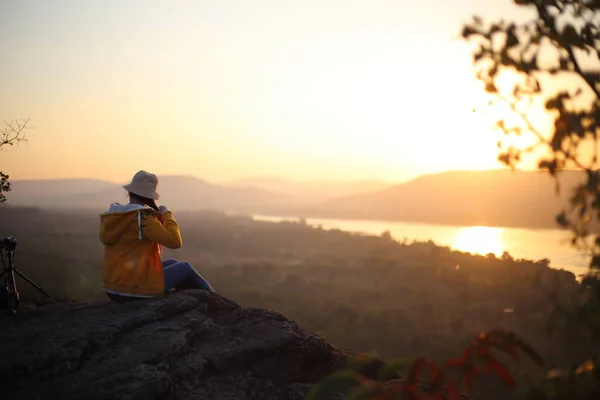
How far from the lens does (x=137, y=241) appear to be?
639 cm

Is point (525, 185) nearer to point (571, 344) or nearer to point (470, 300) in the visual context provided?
point (470, 300)

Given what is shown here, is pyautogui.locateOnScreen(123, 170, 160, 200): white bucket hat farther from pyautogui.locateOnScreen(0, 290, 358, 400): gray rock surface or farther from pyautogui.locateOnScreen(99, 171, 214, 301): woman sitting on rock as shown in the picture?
pyautogui.locateOnScreen(0, 290, 358, 400): gray rock surface

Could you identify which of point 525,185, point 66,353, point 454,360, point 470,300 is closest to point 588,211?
point 454,360

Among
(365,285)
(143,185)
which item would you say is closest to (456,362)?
(143,185)

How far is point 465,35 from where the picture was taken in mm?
3133

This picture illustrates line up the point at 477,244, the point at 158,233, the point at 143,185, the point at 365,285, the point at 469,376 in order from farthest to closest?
the point at 477,244, the point at 365,285, the point at 143,185, the point at 158,233, the point at 469,376

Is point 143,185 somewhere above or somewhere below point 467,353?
above

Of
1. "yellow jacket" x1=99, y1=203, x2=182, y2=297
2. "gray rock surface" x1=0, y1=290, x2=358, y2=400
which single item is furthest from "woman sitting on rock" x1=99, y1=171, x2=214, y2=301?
"gray rock surface" x1=0, y1=290, x2=358, y2=400

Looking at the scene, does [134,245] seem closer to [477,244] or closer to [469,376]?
[469,376]

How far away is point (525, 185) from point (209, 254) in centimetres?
13379

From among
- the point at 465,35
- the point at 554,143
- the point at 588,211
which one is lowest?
the point at 588,211

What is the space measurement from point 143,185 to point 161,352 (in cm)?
224

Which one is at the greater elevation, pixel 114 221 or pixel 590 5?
pixel 590 5

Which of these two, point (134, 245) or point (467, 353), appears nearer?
point (467, 353)
